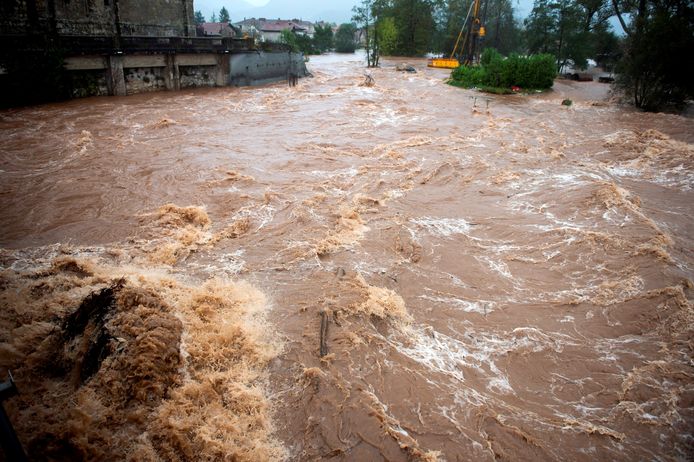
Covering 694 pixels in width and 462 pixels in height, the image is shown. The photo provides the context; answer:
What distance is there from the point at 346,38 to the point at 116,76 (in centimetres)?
5338

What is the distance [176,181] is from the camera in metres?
11.7

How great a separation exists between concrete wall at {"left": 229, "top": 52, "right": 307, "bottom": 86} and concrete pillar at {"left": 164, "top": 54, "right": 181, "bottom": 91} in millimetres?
4184

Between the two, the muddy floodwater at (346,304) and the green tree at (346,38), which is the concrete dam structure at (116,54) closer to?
the muddy floodwater at (346,304)

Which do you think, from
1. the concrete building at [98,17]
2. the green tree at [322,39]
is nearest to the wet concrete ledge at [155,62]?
the concrete building at [98,17]

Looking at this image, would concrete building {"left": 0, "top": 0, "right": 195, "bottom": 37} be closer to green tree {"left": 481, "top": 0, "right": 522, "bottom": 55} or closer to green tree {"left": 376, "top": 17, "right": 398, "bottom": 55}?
green tree {"left": 376, "top": 17, "right": 398, "bottom": 55}

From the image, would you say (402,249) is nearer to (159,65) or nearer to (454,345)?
(454,345)

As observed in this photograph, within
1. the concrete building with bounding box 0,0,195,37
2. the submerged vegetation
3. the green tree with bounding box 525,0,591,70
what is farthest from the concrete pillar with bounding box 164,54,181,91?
the green tree with bounding box 525,0,591,70

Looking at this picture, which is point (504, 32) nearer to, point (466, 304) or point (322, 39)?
point (322, 39)

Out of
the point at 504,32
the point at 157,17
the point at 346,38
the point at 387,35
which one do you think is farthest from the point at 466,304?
the point at 346,38

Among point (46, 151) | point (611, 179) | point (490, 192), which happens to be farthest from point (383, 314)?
point (46, 151)

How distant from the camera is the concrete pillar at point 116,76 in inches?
911

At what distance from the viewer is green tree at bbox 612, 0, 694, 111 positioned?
2059 centimetres

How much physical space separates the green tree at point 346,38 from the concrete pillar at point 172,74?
160 feet

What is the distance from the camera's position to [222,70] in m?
29.4
